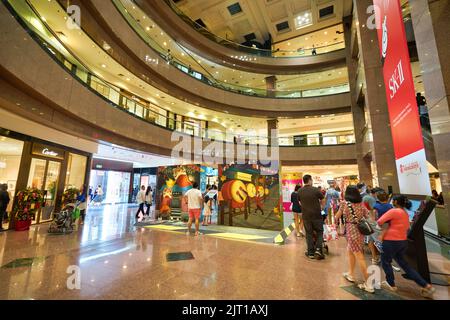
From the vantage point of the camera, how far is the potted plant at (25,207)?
Answer: 684cm

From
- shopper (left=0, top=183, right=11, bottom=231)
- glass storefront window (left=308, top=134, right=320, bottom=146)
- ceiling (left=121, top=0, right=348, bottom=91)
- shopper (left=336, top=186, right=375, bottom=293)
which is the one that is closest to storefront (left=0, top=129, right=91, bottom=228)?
A: shopper (left=0, top=183, right=11, bottom=231)

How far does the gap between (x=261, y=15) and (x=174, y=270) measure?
71.2 feet

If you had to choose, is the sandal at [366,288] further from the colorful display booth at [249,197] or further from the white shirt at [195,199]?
the white shirt at [195,199]

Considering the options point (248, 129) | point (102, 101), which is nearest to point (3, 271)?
point (102, 101)

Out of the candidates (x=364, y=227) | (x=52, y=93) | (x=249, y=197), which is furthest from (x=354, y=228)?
(x=52, y=93)

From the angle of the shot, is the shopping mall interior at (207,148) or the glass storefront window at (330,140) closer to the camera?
the shopping mall interior at (207,148)

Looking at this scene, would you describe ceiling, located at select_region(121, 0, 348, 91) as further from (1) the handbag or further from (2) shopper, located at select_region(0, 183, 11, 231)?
(1) the handbag

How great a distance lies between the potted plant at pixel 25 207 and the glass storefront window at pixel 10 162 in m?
0.42

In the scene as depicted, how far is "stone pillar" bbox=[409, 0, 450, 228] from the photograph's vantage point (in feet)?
12.5

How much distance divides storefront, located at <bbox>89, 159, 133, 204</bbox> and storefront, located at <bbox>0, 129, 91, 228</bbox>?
7.72 meters

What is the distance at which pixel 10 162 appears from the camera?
719cm

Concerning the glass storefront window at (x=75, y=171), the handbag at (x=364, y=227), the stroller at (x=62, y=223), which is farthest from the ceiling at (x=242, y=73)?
the handbag at (x=364, y=227)
